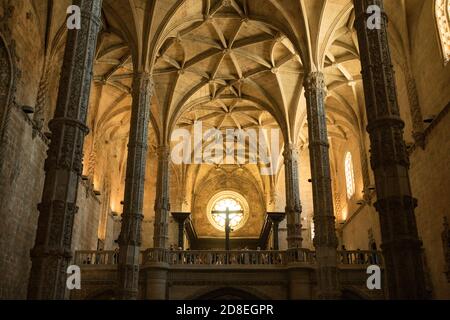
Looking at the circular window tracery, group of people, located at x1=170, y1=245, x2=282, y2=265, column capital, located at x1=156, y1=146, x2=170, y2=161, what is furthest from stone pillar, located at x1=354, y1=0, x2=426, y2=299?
the circular window tracery

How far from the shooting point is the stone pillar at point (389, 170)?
846cm

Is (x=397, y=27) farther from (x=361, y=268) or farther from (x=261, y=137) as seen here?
(x=261, y=137)

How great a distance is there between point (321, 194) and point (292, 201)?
7.56 meters

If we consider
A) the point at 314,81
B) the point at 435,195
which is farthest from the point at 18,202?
the point at 435,195

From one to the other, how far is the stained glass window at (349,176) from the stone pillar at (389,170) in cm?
2055

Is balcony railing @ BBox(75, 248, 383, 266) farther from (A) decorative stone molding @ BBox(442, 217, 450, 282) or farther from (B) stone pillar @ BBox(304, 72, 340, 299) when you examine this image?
(A) decorative stone molding @ BBox(442, 217, 450, 282)

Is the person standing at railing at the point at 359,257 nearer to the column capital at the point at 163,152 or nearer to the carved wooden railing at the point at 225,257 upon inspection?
the carved wooden railing at the point at 225,257

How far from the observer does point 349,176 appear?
31234 mm

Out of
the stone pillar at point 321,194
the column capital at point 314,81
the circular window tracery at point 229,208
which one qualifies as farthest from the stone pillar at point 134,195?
the circular window tracery at point 229,208

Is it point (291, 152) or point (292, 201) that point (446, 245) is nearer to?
point (292, 201)

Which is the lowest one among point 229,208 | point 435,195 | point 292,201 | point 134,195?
point 435,195

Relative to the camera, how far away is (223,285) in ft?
71.4

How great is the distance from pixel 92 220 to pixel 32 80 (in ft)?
35.5

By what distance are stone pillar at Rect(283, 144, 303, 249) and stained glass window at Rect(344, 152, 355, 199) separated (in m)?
5.45
